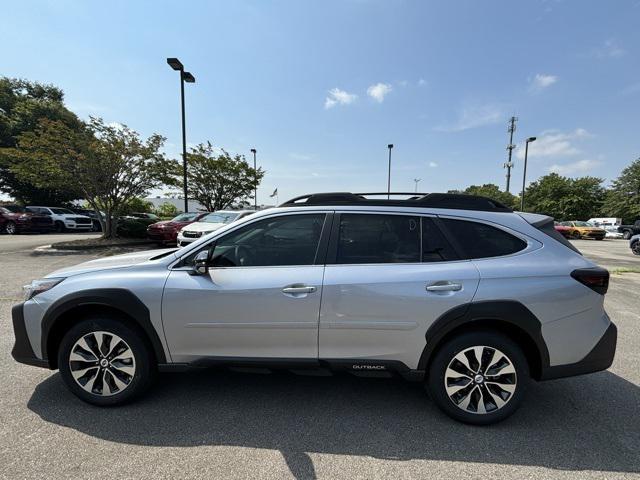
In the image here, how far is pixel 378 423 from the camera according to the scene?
8.66ft

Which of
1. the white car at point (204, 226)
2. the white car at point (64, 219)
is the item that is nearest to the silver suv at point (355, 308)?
the white car at point (204, 226)

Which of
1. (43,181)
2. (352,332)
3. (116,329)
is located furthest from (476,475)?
(43,181)

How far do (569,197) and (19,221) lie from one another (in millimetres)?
52387

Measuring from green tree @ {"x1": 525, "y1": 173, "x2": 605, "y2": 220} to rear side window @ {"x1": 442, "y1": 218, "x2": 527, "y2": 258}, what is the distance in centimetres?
4599

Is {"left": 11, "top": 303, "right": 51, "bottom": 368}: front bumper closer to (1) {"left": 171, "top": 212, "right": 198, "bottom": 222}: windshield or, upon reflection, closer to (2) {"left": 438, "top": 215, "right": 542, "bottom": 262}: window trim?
(2) {"left": 438, "top": 215, "right": 542, "bottom": 262}: window trim

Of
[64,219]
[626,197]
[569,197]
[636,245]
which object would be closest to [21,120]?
[64,219]

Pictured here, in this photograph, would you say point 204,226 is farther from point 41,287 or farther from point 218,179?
point 218,179

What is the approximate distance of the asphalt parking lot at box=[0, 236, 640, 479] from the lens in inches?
85.1

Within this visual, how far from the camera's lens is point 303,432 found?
8.27ft

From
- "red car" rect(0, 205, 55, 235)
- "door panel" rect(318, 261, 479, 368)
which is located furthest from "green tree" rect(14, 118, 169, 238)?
"door panel" rect(318, 261, 479, 368)

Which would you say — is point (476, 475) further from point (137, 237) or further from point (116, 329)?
point (137, 237)

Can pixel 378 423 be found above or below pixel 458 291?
below

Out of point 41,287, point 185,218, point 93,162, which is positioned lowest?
point 41,287

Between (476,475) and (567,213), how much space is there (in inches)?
1940
